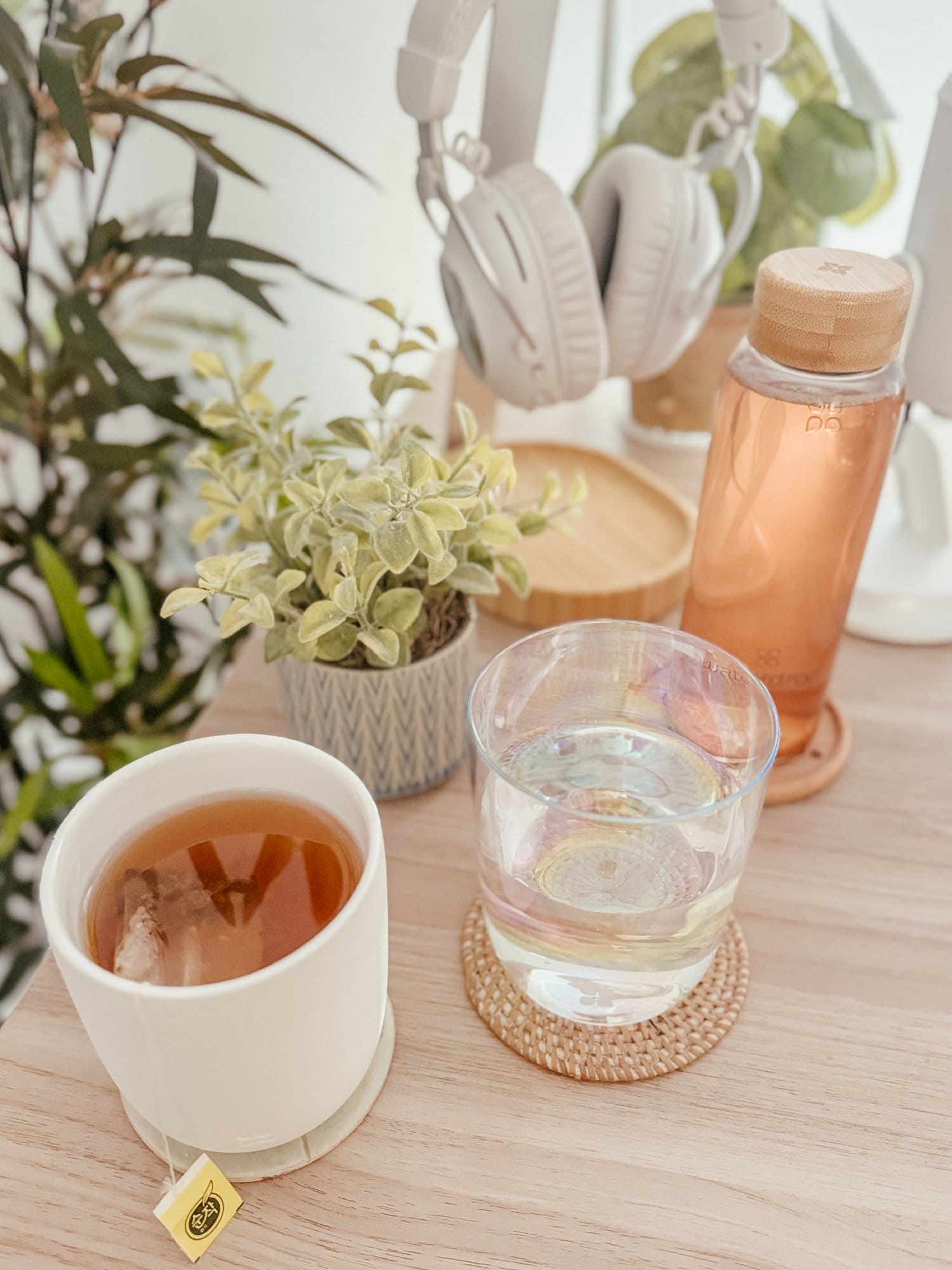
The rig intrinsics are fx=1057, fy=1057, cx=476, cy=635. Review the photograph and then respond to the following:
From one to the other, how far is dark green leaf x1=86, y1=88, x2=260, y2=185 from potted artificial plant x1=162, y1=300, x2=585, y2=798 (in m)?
0.11

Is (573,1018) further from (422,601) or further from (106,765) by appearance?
(106,765)

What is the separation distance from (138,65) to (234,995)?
49 cm

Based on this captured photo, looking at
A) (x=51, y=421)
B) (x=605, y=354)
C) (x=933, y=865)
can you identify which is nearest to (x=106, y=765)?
(x=51, y=421)

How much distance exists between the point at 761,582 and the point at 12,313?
567mm

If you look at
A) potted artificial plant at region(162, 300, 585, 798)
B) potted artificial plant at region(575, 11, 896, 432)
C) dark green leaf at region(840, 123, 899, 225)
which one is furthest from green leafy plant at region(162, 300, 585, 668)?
dark green leaf at region(840, 123, 899, 225)

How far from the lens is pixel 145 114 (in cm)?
56

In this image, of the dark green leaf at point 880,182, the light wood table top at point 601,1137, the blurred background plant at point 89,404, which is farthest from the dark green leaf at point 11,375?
the dark green leaf at point 880,182

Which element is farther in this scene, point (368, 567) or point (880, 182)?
point (880, 182)

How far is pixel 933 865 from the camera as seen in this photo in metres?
0.57

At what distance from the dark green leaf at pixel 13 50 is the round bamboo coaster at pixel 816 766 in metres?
0.57

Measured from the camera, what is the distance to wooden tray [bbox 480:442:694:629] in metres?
0.72

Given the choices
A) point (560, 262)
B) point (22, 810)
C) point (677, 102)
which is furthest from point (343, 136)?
point (22, 810)

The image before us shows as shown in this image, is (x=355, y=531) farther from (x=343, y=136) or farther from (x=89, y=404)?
(x=343, y=136)

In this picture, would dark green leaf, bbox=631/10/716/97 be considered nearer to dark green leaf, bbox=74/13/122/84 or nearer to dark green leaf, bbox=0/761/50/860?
dark green leaf, bbox=74/13/122/84
